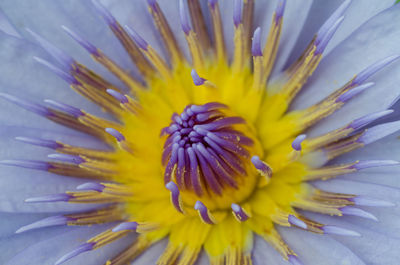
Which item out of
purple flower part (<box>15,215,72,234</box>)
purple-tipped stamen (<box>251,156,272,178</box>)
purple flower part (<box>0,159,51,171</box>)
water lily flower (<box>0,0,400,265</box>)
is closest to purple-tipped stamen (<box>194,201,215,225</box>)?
water lily flower (<box>0,0,400,265</box>)

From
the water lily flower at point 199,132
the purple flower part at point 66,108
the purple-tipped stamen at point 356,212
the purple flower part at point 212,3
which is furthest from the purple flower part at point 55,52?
the purple-tipped stamen at point 356,212

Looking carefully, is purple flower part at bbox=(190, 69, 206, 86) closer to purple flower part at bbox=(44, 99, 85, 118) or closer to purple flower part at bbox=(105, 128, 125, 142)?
purple flower part at bbox=(105, 128, 125, 142)

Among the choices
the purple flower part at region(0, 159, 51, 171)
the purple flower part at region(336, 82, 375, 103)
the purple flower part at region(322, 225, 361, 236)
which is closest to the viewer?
the purple flower part at region(322, 225, 361, 236)

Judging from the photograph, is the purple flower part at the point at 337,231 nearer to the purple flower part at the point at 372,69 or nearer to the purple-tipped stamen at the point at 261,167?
the purple-tipped stamen at the point at 261,167

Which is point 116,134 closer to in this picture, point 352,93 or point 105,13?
point 105,13

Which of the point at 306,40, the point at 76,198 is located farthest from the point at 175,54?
the point at 76,198

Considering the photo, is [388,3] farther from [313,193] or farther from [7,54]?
[7,54]
